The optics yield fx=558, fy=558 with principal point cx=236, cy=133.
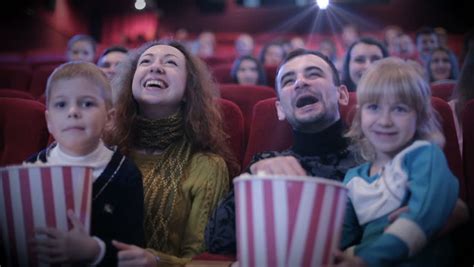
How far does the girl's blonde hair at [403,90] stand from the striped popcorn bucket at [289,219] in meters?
0.23

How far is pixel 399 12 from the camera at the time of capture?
24.3 feet

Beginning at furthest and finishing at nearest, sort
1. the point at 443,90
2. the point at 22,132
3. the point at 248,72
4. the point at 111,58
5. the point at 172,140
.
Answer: the point at 248,72 < the point at 111,58 < the point at 443,90 < the point at 22,132 < the point at 172,140

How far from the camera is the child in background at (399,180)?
75 centimetres

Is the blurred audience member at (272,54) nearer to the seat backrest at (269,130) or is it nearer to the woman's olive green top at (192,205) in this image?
the seat backrest at (269,130)

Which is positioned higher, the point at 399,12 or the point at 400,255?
A: the point at 399,12

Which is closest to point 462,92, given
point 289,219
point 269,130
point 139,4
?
point 269,130

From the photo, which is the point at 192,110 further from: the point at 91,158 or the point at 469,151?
the point at 469,151

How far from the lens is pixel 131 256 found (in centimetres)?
83

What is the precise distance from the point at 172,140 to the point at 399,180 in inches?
20.2

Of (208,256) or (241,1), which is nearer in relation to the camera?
(208,256)

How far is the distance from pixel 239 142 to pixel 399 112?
1.72 ft

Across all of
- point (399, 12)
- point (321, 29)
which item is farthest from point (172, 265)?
point (399, 12)

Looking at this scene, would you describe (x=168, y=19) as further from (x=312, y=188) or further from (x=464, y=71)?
(x=312, y=188)

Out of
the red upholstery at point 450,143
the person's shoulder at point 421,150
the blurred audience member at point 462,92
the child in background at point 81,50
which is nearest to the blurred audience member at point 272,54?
the child in background at point 81,50
